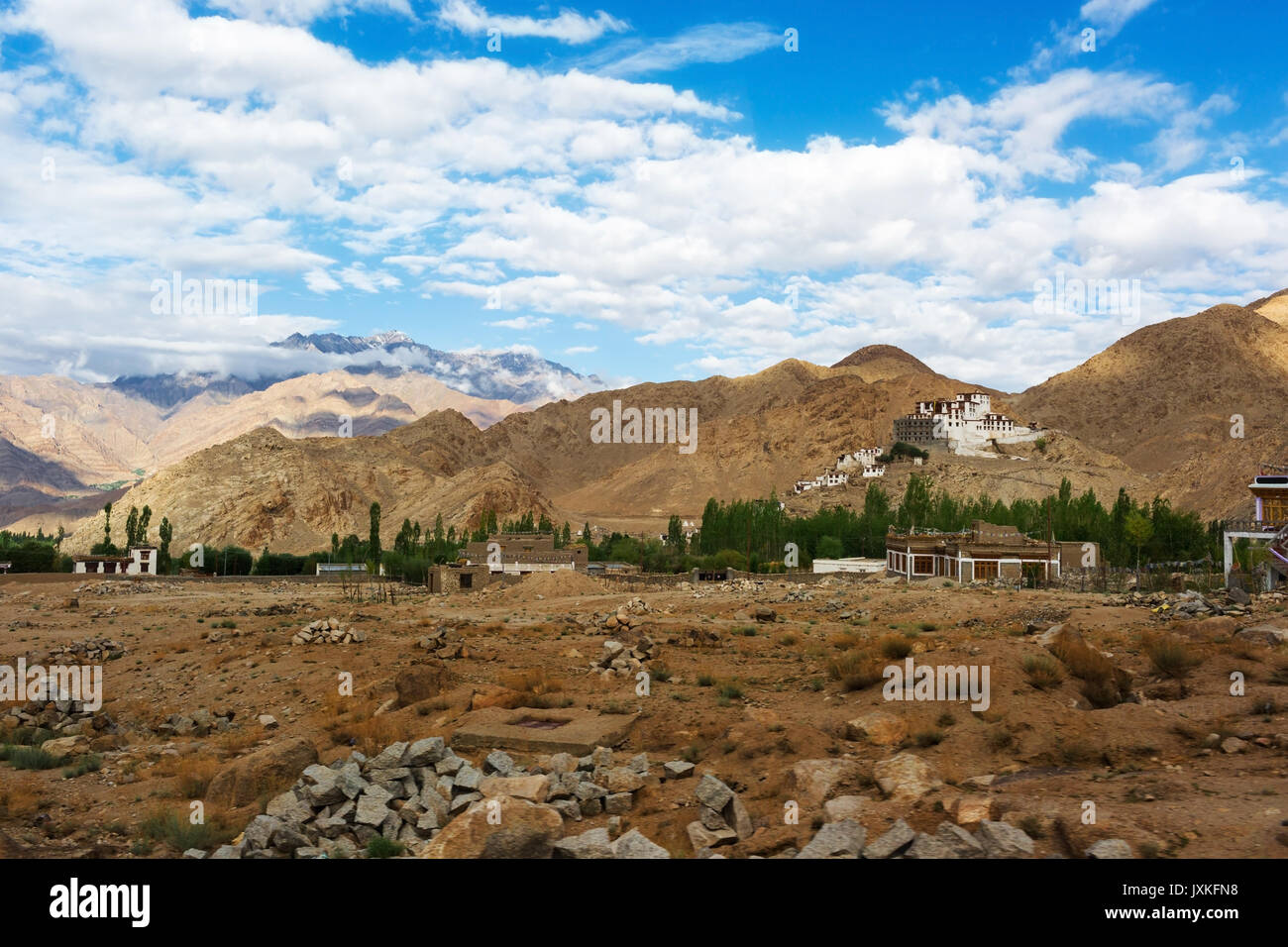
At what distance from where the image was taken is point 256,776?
15.0 m

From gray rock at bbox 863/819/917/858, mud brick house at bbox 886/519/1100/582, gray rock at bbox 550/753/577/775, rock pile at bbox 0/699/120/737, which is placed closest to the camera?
gray rock at bbox 863/819/917/858

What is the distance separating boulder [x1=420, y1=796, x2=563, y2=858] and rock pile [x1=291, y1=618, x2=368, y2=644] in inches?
802

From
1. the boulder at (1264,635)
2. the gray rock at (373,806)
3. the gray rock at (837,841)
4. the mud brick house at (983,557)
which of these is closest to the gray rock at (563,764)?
the gray rock at (373,806)

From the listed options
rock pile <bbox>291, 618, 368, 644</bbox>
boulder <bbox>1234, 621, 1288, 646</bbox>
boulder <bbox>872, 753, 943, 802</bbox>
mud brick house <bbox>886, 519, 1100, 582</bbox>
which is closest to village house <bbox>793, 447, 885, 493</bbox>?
mud brick house <bbox>886, 519, 1100, 582</bbox>

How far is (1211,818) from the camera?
32.7 feet

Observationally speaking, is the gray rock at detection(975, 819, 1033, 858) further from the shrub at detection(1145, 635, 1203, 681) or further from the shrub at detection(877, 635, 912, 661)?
the shrub at detection(877, 635, 912, 661)

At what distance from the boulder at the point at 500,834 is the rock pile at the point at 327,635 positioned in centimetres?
2036

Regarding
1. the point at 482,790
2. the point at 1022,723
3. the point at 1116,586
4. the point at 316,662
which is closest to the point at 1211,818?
the point at 1022,723

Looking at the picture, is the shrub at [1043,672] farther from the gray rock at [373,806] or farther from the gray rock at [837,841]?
the gray rock at [373,806]

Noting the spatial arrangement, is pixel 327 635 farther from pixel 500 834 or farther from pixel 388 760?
pixel 500 834

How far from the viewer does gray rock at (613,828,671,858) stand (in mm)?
10156
